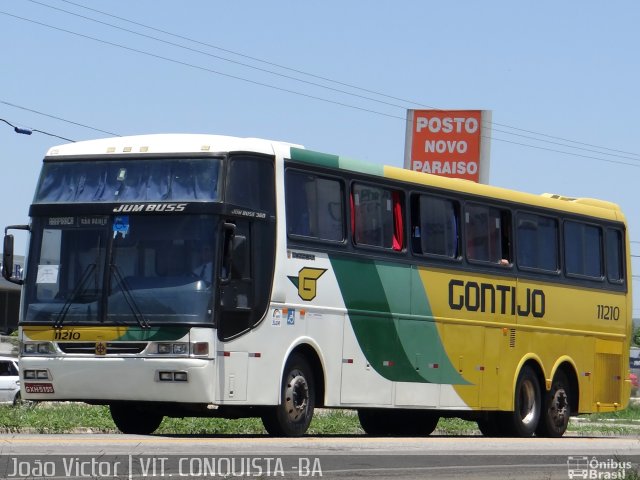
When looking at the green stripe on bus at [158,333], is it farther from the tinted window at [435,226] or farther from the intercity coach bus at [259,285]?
the tinted window at [435,226]

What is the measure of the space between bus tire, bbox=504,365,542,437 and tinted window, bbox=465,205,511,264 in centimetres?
188

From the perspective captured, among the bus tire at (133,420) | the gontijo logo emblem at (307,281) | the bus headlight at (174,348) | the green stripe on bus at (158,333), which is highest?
the gontijo logo emblem at (307,281)

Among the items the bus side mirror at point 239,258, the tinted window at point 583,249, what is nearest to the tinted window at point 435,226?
the tinted window at point 583,249

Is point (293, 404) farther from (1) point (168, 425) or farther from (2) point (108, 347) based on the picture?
(1) point (168, 425)

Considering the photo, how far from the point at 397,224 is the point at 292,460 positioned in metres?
7.81

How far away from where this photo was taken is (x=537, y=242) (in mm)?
24094

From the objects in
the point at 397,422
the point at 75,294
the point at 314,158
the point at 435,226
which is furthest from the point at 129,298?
the point at 397,422

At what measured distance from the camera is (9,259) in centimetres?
1828

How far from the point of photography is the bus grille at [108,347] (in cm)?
1742

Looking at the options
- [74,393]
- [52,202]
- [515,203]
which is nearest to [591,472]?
[74,393]

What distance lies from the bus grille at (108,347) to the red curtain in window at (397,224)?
4.64 m

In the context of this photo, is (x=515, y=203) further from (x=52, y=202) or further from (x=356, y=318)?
(x=52, y=202)

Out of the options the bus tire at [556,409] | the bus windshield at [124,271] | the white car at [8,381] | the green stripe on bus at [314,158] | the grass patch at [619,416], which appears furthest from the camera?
the white car at [8,381]

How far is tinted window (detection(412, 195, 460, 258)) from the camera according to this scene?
21359mm
